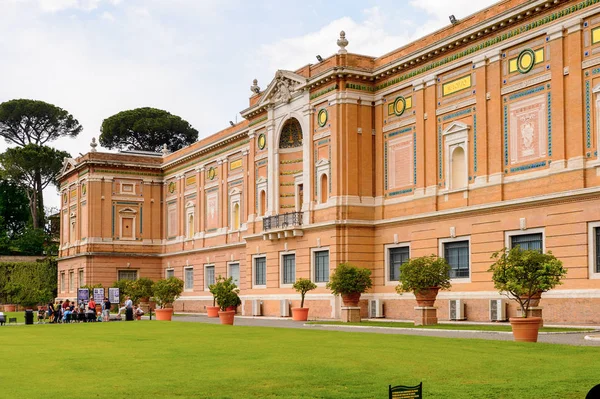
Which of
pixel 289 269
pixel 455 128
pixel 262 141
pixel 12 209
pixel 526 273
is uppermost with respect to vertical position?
pixel 262 141

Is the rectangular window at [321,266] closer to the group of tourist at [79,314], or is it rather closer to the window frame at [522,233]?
the group of tourist at [79,314]

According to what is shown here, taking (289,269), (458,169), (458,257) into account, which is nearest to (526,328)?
(458,257)

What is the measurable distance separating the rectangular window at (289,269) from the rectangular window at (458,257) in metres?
11.2

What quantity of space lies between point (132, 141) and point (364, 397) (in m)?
92.9

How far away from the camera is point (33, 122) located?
101 m

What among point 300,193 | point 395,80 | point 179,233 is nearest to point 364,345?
point 395,80

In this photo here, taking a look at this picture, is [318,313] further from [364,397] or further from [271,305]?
[364,397]

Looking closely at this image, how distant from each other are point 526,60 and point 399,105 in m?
8.99

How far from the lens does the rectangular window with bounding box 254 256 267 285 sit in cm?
5188

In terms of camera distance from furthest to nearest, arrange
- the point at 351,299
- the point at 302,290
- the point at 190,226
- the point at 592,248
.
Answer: the point at 190,226 → the point at 302,290 → the point at 351,299 → the point at 592,248

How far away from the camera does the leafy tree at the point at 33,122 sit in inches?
3920

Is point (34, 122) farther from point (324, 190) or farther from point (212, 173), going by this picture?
point (324, 190)

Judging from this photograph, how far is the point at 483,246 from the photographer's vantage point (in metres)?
37.3

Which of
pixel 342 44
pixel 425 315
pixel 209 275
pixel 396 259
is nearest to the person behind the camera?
pixel 425 315
